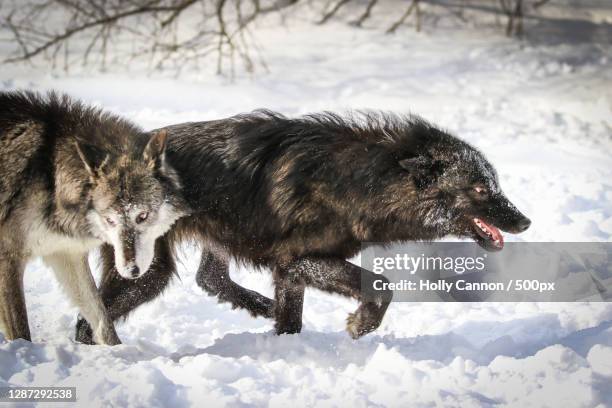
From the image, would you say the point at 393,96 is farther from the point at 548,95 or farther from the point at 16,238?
the point at 16,238

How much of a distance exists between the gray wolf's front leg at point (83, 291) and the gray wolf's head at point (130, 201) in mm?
451

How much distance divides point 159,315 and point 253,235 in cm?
111

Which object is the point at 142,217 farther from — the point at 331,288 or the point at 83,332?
the point at 331,288

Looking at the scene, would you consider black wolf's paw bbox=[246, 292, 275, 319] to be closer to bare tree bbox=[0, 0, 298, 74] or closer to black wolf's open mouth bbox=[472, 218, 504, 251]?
black wolf's open mouth bbox=[472, 218, 504, 251]

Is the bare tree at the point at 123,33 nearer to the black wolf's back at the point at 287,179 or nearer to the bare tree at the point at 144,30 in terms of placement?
the bare tree at the point at 144,30

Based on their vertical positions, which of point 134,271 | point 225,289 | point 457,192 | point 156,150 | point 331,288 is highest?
point 156,150

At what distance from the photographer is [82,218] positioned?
180 inches

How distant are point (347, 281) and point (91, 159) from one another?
173 centimetres

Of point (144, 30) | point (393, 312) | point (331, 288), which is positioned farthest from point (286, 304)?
point (144, 30)

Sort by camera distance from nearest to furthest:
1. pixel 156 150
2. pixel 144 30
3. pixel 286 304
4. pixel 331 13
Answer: pixel 156 150 → pixel 286 304 → pixel 144 30 → pixel 331 13

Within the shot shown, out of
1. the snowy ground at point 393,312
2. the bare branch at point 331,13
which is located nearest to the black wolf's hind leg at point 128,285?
the snowy ground at point 393,312

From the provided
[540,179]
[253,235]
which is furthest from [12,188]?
[540,179]

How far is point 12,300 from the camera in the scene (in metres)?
4.53

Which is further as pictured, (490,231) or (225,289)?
(225,289)
